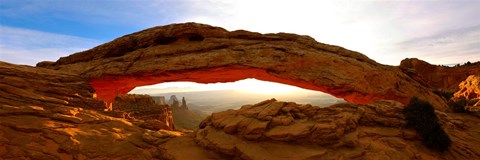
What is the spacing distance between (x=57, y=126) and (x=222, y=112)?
9.20 meters

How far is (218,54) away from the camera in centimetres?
2097

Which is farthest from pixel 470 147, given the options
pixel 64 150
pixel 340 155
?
pixel 64 150

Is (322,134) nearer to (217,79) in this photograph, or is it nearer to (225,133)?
(225,133)

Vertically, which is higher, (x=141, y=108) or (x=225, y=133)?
(x=225, y=133)

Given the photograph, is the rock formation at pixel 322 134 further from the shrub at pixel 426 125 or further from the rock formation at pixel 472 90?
the rock formation at pixel 472 90

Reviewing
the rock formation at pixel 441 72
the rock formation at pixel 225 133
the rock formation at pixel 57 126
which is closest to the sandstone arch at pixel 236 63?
the rock formation at pixel 225 133

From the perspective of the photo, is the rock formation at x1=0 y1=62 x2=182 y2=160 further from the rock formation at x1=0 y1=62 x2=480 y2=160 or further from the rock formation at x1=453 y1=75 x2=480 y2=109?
the rock formation at x1=453 y1=75 x2=480 y2=109

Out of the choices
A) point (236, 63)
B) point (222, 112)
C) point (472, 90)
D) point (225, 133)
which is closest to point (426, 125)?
point (225, 133)

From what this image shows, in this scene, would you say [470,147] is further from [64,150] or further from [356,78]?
[64,150]

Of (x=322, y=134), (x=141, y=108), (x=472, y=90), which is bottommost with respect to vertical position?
(x=141, y=108)

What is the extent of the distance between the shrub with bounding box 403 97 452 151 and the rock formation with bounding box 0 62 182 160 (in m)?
14.2

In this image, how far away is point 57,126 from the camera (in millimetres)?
13492

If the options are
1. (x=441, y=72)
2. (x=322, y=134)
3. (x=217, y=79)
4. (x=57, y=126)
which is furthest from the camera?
(x=441, y=72)

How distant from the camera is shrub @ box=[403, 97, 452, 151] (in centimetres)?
1346
